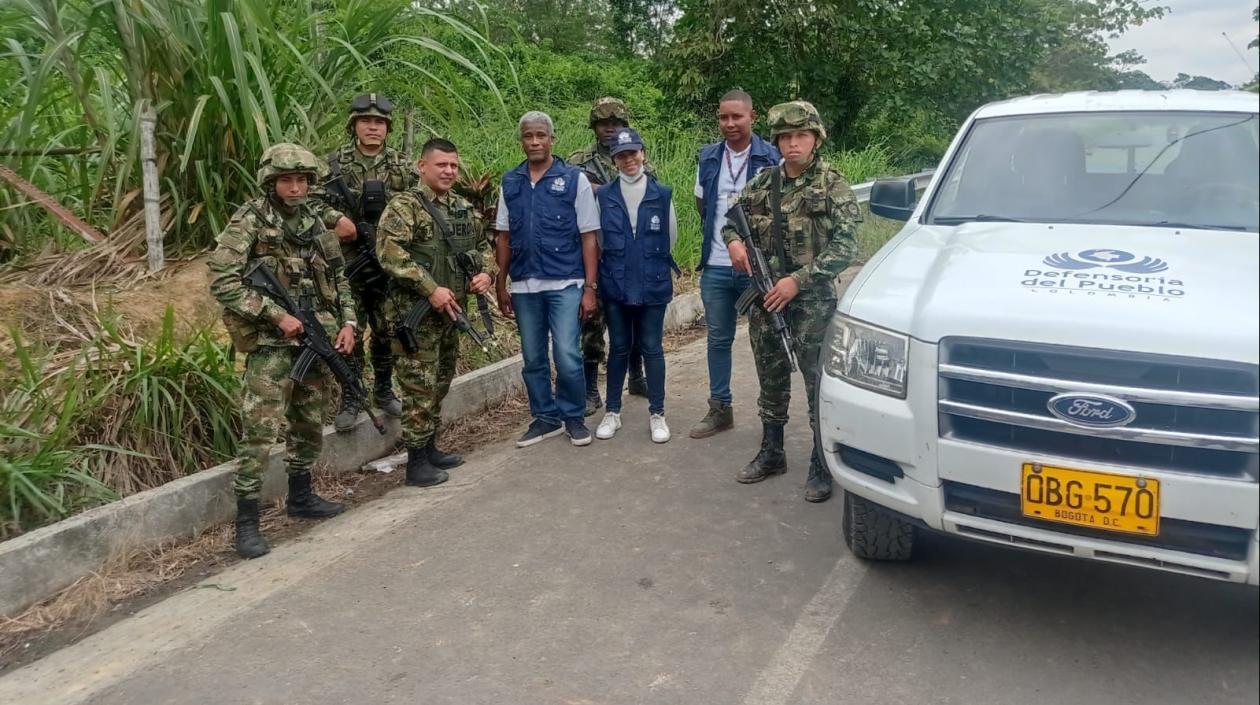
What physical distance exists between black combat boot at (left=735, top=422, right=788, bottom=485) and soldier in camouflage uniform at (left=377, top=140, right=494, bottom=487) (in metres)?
1.58

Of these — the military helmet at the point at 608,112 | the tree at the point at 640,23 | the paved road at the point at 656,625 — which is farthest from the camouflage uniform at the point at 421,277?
the tree at the point at 640,23

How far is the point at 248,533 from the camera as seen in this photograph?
13.5 feet

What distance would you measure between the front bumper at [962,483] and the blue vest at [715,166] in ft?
6.40

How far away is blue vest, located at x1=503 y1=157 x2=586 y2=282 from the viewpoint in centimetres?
510

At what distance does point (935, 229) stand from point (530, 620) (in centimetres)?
220

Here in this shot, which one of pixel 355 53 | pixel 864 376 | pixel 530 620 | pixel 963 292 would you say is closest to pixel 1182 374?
pixel 963 292

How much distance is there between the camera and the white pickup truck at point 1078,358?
2637 mm

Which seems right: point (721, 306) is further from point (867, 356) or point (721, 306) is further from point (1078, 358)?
point (1078, 358)

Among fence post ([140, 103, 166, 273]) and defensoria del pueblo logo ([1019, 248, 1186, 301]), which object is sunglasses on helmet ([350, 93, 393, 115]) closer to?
fence post ([140, 103, 166, 273])

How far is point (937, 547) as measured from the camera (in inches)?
150

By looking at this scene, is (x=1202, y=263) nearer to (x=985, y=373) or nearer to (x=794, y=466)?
(x=985, y=373)

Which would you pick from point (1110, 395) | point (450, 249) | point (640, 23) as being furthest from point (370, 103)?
point (640, 23)

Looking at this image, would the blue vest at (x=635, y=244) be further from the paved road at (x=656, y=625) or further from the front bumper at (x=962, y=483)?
the front bumper at (x=962, y=483)

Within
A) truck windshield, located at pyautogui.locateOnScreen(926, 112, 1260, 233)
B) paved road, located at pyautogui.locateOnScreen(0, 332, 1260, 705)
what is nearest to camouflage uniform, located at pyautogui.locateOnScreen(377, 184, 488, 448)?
paved road, located at pyautogui.locateOnScreen(0, 332, 1260, 705)
